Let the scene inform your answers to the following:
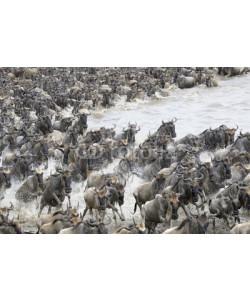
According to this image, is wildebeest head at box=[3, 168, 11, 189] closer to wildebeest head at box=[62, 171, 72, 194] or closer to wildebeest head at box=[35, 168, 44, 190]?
wildebeest head at box=[35, 168, 44, 190]

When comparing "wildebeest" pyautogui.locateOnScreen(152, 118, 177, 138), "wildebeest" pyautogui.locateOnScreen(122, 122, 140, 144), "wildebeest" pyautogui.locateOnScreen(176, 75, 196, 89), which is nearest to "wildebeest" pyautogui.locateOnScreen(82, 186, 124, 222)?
"wildebeest" pyautogui.locateOnScreen(122, 122, 140, 144)

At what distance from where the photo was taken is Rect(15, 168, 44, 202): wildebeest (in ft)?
58.1

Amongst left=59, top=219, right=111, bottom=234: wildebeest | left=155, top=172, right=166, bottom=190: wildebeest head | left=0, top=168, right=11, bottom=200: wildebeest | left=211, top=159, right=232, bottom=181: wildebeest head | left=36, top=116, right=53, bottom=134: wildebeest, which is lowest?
left=59, top=219, right=111, bottom=234: wildebeest

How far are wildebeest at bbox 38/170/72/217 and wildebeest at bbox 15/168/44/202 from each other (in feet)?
0.74

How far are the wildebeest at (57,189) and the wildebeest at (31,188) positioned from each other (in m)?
0.23

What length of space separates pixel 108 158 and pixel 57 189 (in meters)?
1.99

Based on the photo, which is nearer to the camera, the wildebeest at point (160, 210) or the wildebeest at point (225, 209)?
the wildebeest at point (160, 210)

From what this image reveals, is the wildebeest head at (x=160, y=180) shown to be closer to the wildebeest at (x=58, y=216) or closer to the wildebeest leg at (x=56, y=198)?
the wildebeest at (x=58, y=216)

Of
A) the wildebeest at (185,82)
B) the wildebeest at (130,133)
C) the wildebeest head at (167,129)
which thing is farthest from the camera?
the wildebeest at (185,82)

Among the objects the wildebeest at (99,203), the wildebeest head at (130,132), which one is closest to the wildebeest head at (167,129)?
the wildebeest head at (130,132)

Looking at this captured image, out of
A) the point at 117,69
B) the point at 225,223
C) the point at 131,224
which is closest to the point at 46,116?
the point at 117,69

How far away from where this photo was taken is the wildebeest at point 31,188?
1772 cm

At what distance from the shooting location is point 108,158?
737 inches

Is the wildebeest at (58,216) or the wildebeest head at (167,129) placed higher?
the wildebeest head at (167,129)
